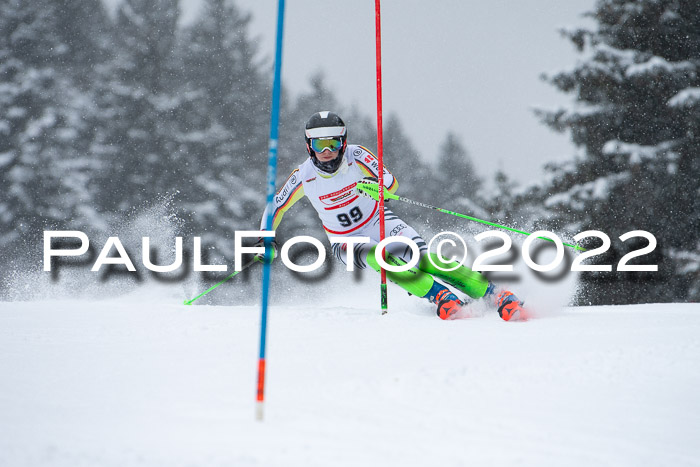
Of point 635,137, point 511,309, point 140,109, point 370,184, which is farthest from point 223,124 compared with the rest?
point 511,309

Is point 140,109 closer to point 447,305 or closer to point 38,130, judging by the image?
point 38,130

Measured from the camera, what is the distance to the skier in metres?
5.17

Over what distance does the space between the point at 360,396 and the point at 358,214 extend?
11.2 ft

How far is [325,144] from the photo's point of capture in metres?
5.43

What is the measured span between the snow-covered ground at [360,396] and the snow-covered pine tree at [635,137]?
7971 mm

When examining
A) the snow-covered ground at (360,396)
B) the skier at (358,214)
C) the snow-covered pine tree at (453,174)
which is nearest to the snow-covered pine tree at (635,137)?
the skier at (358,214)

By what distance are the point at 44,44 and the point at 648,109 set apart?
16.8 meters

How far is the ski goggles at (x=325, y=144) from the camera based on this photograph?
542cm

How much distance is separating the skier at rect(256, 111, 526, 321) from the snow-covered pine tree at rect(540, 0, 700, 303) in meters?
7.22

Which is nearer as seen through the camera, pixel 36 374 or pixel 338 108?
pixel 36 374

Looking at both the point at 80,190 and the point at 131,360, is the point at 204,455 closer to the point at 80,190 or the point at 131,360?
the point at 131,360

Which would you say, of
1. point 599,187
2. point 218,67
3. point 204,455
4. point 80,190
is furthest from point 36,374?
point 218,67

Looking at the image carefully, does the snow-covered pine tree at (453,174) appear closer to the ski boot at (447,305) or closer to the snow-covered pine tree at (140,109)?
the snow-covered pine tree at (140,109)

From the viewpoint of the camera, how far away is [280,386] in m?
2.86
